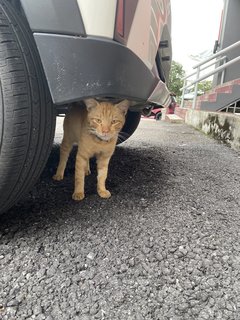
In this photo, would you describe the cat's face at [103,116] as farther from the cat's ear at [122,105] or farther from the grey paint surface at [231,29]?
the grey paint surface at [231,29]

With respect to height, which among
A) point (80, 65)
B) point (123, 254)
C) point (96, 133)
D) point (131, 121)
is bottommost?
point (123, 254)

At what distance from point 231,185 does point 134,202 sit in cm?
85

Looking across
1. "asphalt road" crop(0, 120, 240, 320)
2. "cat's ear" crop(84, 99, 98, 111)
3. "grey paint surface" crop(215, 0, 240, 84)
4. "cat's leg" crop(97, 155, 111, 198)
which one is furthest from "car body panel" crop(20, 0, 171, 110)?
"grey paint surface" crop(215, 0, 240, 84)

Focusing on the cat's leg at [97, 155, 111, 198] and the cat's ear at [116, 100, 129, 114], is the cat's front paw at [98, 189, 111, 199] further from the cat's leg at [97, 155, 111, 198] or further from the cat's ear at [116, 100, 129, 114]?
the cat's ear at [116, 100, 129, 114]

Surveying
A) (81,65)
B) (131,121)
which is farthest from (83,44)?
(131,121)

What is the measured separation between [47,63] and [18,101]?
0.16m

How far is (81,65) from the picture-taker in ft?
3.39

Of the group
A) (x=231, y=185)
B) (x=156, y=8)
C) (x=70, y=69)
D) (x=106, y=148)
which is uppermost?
(x=156, y=8)

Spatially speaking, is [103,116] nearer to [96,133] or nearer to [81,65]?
[96,133]

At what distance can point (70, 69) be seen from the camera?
1036mm

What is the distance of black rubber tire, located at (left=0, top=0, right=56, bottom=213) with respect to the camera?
101 centimetres

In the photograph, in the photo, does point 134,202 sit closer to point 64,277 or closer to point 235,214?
point 235,214

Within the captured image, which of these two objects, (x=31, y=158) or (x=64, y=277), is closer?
(x=64, y=277)

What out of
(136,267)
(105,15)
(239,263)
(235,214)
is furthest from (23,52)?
(235,214)
